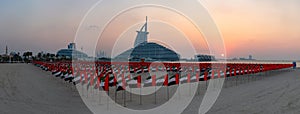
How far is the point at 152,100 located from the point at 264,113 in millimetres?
4963

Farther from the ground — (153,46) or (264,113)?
(153,46)

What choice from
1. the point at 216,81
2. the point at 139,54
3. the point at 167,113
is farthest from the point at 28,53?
the point at 167,113

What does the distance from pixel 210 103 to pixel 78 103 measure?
15.5 feet

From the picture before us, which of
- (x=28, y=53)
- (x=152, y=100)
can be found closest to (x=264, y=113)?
(x=152, y=100)


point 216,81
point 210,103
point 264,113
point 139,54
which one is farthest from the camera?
point 139,54

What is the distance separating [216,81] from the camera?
18172 mm

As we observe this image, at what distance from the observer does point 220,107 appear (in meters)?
8.66

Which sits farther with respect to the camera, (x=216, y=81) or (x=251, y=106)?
(x=216, y=81)

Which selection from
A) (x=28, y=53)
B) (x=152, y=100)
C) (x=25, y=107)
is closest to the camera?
(x=25, y=107)

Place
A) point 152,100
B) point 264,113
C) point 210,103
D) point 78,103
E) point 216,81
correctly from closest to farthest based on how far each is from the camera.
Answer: point 264,113 → point 210,103 → point 78,103 → point 152,100 → point 216,81

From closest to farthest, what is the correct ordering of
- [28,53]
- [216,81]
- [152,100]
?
1. [152,100]
2. [216,81]
3. [28,53]

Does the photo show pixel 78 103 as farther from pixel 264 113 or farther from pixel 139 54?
pixel 139 54

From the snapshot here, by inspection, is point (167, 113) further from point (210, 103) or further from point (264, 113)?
point (264, 113)

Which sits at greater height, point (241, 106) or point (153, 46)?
point (153, 46)
